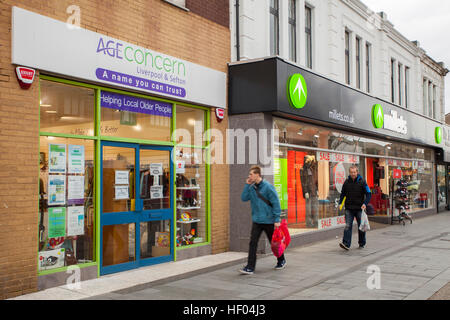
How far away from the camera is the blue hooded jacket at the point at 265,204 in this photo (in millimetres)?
7684

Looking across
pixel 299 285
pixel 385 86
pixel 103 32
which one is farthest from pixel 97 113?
pixel 385 86

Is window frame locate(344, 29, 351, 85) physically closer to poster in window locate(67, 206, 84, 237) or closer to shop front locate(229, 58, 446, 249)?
shop front locate(229, 58, 446, 249)

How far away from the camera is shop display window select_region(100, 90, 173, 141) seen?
7582 mm

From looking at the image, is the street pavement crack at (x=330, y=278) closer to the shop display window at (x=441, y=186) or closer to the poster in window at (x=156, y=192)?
the poster in window at (x=156, y=192)

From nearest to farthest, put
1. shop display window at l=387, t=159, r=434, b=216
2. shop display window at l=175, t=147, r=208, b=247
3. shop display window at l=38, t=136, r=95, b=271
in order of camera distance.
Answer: shop display window at l=38, t=136, r=95, b=271, shop display window at l=175, t=147, r=208, b=247, shop display window at l=387, t=159, r=434, b=216

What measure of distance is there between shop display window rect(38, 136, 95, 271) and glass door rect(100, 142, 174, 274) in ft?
0.86

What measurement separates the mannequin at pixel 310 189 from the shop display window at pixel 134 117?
4.61 m

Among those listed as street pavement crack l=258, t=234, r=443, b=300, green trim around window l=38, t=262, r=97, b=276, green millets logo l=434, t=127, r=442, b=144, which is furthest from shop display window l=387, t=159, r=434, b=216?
green trim around window l=38, t=262, r=97, b=276

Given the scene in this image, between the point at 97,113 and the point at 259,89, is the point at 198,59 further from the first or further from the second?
the point at 97,113

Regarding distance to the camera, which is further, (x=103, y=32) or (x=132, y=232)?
(x=132, y=232)

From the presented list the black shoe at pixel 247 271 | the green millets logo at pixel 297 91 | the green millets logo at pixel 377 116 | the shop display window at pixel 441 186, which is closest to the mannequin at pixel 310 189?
the green millets logo at pixel 297 91

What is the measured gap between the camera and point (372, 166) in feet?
53.2
